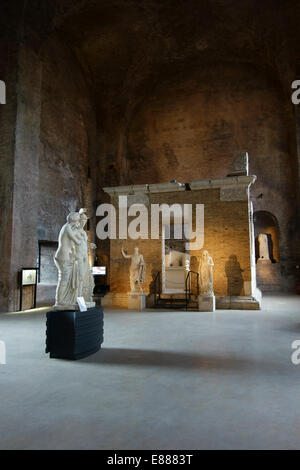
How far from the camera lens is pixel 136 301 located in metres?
11.9

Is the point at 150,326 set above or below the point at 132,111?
below

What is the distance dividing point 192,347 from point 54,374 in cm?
253

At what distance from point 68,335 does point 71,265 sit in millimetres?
1267

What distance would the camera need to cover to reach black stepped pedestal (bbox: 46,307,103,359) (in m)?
5.16

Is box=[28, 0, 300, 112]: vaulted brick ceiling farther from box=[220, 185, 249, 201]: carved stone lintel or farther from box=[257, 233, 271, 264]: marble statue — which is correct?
box=[220, 185, 249, 201]: carved stone lintel

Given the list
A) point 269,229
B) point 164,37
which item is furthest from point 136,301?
point 164,37

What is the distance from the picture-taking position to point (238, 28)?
60.1 ft

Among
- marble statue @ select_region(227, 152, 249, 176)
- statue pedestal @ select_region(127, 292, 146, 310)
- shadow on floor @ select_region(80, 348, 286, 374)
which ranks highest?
marble statue @ select_region(227, 152, 249, 176)

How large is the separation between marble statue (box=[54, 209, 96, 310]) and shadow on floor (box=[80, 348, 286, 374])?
101 centimetres

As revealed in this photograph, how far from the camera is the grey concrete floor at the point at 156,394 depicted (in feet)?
8.84

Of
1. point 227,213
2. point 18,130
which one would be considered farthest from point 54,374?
point 18,130

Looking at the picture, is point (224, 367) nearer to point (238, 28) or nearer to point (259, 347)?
point (259, 347)

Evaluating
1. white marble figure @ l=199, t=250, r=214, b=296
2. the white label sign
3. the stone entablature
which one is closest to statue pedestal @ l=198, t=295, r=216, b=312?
white marble figure @ l=199, t=250, r=214, b=296

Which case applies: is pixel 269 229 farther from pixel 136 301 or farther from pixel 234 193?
pixel 136 301
